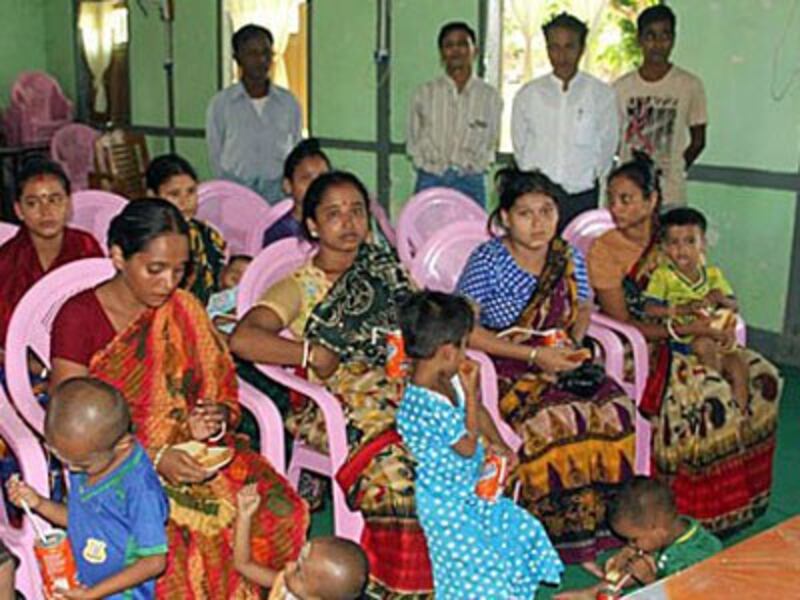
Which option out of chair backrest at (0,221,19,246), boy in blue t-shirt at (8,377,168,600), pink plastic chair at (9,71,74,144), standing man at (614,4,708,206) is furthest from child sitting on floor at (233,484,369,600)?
pink plastic chair at (9,71,74,144)

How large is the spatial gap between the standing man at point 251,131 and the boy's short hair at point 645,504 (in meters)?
3.62

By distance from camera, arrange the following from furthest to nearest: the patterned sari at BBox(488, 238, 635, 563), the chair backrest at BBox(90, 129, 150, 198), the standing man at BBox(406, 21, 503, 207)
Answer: the chair backrest at BBox(90, 129, 150, 198), the standing man at BBox(406, 21, 503, 207), the patterned sari at BBox(488, 238, 635, 563)

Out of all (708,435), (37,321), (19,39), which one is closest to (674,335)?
(708,435)

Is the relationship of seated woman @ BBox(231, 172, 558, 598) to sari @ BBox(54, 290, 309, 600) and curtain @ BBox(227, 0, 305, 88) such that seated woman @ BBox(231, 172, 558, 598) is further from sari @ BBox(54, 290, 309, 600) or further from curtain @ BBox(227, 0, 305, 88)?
curtain @ BBox(227, 0, 305, 88)

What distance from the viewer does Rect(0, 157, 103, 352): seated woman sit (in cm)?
327

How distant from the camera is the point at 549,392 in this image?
318 centimetres

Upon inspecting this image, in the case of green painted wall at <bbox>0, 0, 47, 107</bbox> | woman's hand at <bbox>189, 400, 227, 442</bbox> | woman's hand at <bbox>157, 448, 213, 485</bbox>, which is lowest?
woman's hand at <bbox>157, 448, 213, 485</bbox>

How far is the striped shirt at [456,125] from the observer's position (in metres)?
5.91

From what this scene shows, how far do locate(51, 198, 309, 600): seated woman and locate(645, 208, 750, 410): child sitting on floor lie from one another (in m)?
1.49

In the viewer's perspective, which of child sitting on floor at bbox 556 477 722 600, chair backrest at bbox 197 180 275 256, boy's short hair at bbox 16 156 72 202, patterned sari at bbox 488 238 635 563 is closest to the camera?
child sitting on floor at bbox 556 477 722 600

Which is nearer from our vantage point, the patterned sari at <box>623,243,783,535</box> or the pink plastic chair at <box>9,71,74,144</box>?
the patterned sari at <box>623,243,783,535</box>

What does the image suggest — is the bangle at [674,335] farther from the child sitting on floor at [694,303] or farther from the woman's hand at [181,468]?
the woman's hand at [181,468]

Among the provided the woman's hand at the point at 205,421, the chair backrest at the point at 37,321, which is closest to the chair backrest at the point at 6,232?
the chair backrest at the point at 37,321

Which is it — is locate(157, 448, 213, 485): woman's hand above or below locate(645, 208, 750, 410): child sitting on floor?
below
